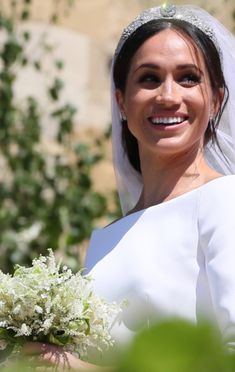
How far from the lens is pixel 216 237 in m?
1.85

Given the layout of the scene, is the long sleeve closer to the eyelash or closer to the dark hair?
the eyelash

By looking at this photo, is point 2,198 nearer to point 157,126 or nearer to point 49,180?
point 49,180

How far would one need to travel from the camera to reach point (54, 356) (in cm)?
172

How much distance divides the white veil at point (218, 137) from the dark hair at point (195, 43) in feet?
0.12

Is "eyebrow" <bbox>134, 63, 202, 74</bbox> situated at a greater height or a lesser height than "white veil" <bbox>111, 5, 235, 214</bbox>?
greater

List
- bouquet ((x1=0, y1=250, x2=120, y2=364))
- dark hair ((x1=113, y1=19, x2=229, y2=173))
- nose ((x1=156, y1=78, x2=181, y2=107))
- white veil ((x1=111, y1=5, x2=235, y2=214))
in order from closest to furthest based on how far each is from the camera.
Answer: bouquet ((x1=0, y1=250, x2=120, y2=364)) < nose ((x1=156, y1=78, x2=181, y2=107)) < dark hair ((x1=113, y1=19, x2=229, y2=173)) < white veil ((x1=111, y1=5, x2=235, y2=214))

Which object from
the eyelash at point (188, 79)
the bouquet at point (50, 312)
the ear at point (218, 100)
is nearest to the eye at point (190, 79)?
the eyelash at point (188, 79)

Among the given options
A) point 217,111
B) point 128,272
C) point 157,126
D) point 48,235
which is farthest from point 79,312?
point 48,235

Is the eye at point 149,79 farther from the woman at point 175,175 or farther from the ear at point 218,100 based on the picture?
the ear at point 218,100

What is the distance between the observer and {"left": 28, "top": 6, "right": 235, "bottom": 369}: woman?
74.4 inches

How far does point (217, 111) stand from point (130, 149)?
0.36 metres

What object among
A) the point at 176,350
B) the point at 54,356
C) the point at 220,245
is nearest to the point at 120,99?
the point at 220,245

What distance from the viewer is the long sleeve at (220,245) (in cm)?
175

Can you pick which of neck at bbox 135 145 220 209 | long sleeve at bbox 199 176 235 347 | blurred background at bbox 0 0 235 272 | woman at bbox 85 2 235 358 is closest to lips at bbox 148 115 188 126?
woman at bbox 85 2 235 358
